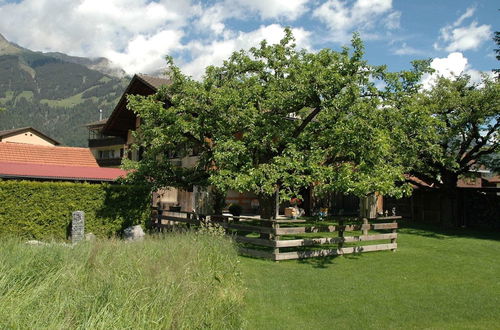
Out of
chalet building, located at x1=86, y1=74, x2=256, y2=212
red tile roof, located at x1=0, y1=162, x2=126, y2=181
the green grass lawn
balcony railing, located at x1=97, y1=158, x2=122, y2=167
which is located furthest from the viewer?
balcony railing, located at x1=97, y1=158, x2=122, y2=167

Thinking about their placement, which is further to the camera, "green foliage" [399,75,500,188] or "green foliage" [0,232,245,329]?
"green foliage" [399,75,500,188]

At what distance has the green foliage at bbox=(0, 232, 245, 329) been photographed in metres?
5.01

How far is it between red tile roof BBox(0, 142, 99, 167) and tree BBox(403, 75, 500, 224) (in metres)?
19.5

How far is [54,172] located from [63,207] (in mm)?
7421

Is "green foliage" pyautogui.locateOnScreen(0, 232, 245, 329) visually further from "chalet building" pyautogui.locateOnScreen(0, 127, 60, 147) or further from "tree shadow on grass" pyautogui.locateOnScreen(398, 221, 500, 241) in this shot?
"chalet building" pyautogui.locateOnScreen(0, 127, 60, 147)

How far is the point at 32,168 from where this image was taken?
73.6 ft

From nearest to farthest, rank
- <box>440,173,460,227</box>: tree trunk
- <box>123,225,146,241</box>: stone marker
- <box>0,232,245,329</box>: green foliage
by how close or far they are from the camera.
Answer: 1. <box>0,232,245,329</box>: green foliage
2. <box>123,225,146,241</box>: stone marker
3. <box>440,173,460,227</box>: tree trunk

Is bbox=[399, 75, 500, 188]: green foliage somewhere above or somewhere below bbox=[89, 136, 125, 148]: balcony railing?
below

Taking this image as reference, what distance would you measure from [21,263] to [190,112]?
363 inches

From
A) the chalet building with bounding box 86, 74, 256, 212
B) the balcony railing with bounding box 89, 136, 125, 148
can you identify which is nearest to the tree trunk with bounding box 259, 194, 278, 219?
the chalet building with bounding box 86, 74, 256, 212

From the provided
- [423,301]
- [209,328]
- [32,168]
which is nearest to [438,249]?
[423,301]

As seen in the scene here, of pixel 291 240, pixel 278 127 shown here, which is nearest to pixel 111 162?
pixel 278 127

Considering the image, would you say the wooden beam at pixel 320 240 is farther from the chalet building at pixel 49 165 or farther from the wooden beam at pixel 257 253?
the chalet building at pixel 49 165

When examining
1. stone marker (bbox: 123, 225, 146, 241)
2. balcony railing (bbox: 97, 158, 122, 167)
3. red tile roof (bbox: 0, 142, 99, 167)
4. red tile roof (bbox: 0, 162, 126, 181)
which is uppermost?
balcony railing (bbox: 97, 158, 122, 167)
